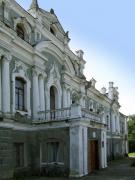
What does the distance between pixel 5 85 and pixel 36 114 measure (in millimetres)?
3583

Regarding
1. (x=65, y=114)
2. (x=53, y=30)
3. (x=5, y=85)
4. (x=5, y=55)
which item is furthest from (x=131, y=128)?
(x=5, y=55)

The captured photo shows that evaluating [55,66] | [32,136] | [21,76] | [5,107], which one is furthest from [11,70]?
[55,66]

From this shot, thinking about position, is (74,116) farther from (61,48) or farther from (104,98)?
(104,98)

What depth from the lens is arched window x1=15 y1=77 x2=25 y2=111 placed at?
64.6ft

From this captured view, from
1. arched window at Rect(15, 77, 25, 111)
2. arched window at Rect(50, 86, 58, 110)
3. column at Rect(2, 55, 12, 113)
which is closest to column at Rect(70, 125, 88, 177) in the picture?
arched window at Rect(15, 77, 25, 111)

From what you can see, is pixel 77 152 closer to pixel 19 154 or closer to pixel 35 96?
pixel 19 154

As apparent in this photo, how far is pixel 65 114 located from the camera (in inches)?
773

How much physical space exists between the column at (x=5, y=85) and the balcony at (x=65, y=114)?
9.35 ft

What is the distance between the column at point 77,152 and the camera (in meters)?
18.3

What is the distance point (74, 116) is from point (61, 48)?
8.02 m

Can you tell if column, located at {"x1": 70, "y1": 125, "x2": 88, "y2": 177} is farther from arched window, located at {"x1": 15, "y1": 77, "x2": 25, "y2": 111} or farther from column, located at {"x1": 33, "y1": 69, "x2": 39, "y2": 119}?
arched window, located at {"x1": 15, "y1": 77, "x2": 25, "y2": 111}

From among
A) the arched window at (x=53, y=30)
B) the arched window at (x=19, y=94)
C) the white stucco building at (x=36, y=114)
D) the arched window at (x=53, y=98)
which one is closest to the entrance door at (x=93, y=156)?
the white stucco building at (x=36, y=114)

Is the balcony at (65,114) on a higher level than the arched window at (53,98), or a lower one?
lower

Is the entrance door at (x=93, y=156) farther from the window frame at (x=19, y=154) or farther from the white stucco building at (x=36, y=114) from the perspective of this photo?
the window frame at (x=19, y=154)
